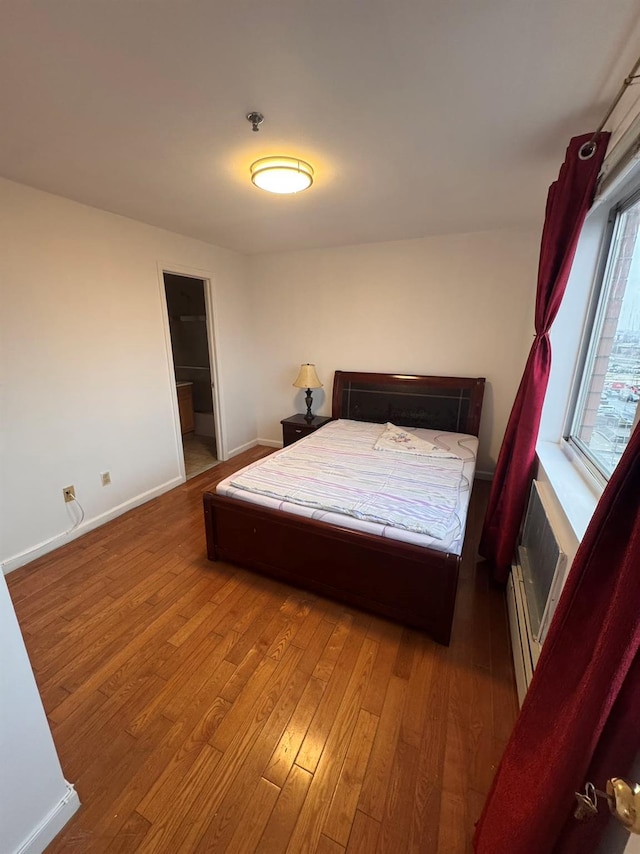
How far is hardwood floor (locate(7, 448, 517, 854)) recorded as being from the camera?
1.09 m

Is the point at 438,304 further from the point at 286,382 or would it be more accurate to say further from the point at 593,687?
the point at 593,687

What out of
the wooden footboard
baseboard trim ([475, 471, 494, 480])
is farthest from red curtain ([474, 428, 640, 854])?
baseboard trim ([475, 471, 494, 480])

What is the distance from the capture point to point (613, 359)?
1631mm

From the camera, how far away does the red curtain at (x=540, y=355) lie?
5.02 feet

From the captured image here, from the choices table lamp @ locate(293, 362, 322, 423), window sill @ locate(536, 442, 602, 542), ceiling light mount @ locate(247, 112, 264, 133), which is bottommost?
window sill @ locate(536, 442, 602, 542)

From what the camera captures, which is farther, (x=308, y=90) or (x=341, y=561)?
(x=341, y=561)

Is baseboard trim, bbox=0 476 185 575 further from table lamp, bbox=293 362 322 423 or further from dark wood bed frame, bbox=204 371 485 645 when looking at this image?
table lamp, bbox=293 362 322 423

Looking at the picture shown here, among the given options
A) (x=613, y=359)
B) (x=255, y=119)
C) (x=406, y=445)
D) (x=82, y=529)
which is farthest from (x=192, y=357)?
(x=613, y=359)

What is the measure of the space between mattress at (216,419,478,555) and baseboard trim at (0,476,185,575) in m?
1.25

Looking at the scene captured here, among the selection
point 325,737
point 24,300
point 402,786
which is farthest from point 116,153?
point 402,786

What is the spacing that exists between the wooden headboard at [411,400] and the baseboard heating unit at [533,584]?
5.06 feet

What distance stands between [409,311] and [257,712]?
335 centimetres

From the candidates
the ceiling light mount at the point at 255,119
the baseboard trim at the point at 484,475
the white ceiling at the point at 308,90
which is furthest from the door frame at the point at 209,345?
the baseboard trim at the point at 484,475

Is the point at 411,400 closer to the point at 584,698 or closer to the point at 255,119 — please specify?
the point at 255,119
